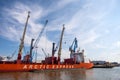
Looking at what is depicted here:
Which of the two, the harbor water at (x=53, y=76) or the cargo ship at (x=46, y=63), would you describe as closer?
the harbor water at (x=53, y=76)

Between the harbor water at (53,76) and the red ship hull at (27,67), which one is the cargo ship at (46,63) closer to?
the red ship hull at (27,67)

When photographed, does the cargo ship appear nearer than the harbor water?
No

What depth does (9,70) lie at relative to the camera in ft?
171

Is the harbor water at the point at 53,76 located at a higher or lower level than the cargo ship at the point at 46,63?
lower

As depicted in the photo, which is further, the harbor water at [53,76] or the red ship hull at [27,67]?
the red ship hull at [27,67]

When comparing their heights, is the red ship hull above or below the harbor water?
above

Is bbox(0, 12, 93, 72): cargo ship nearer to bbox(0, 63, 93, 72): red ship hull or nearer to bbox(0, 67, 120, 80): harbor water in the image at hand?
bbox(0, 63, 93, 72): red ship hull

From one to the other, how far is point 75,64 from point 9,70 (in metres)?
37.9

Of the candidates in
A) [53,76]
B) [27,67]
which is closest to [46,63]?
[27,67]

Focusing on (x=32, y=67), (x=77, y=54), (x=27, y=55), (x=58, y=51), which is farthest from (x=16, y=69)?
(x=77, y=54)

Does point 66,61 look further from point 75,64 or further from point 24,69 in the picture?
point 24,69

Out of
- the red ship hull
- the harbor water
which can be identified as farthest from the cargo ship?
the harbor water

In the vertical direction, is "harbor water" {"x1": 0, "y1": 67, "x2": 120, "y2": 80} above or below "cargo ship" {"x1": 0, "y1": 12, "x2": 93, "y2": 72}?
below

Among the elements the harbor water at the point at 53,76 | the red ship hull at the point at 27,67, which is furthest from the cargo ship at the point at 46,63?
the harbor water at the point at 53,76
